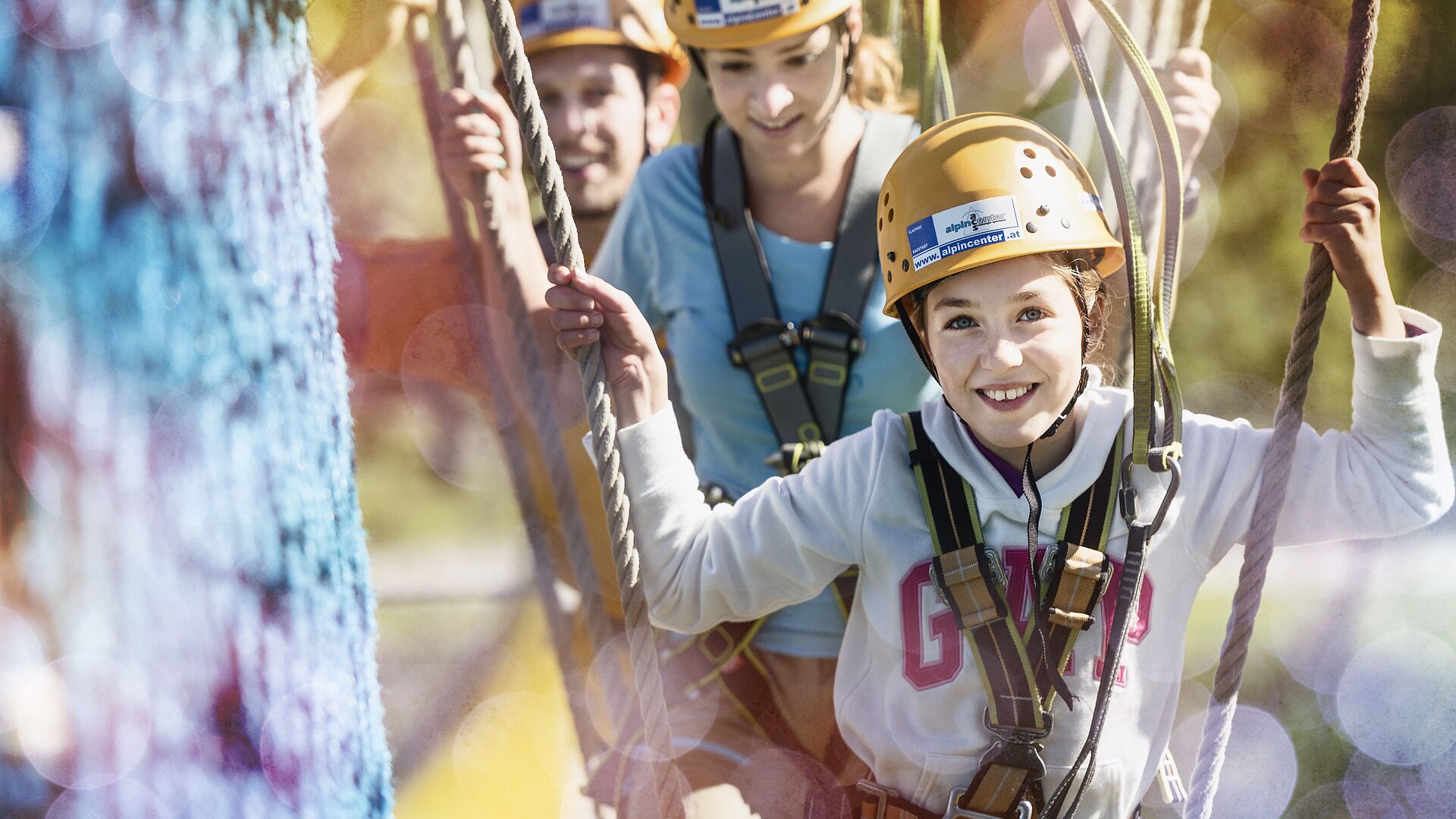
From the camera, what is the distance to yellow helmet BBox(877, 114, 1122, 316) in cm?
152

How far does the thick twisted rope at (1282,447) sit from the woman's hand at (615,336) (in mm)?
813

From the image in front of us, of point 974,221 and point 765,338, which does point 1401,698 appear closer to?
point 765,338

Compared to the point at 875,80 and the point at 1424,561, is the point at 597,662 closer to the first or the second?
the point at 875,80

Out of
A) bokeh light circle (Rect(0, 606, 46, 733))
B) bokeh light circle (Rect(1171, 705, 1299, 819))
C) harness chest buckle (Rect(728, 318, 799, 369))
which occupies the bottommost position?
bokeh light circle (Rect(1171, 705, 1299, 819))

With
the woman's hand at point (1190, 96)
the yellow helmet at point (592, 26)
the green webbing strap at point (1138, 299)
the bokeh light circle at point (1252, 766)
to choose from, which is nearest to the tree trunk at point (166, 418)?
the green webbing strap at point (1138, 299)

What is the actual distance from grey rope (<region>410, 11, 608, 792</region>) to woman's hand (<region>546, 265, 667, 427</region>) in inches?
14.9

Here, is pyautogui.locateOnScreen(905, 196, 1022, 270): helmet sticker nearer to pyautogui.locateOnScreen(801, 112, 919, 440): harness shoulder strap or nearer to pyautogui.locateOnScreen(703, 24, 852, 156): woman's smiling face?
pyautogui.locateOnScreen(801, 112, 919, 440): harness shoulder strap

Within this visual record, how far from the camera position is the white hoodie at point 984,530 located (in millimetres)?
1536

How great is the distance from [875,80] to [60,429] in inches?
73.7

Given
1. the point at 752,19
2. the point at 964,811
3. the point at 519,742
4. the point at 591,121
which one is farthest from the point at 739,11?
the point at 519,742

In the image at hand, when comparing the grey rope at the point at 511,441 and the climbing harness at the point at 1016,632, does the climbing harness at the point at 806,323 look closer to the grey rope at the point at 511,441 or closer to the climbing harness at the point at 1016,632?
the grey rope at the point at 511,441

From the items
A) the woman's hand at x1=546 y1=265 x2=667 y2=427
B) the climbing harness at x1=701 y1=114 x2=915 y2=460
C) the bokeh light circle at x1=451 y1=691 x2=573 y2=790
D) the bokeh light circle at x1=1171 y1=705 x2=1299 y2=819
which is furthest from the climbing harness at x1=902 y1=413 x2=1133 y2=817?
the bokeh light circle at x1=1171 y1=705 x2=1299 y2=819

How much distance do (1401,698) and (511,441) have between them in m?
4.44

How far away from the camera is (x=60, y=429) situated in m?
1.16
